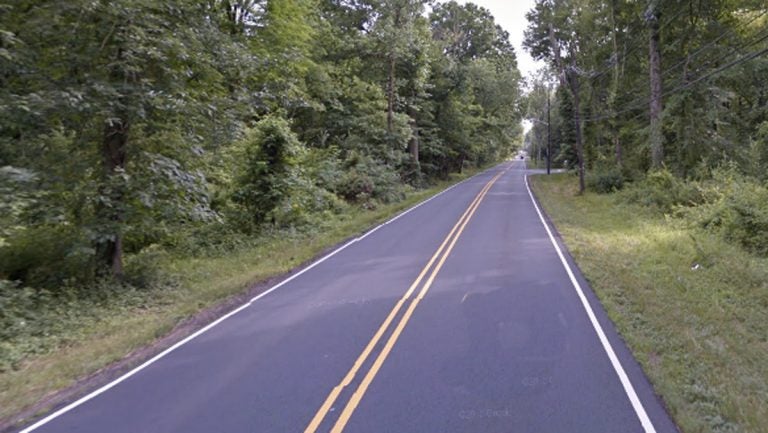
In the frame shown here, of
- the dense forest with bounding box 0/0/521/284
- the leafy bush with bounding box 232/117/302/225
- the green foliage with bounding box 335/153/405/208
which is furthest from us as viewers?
the green foliage with bounding box 335/153/405/208

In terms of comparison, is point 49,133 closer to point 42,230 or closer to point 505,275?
point 42,230

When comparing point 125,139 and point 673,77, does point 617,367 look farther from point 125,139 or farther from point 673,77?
point 673,77

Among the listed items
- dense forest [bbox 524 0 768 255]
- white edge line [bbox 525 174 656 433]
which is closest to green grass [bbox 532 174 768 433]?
white edge line [bbox 525 174 656 433]

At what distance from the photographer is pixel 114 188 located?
9594 millimetres

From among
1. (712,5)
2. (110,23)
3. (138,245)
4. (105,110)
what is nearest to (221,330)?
(105,110)

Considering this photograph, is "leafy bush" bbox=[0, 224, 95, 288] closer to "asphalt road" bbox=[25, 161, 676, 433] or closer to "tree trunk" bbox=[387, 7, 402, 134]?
"asphalt road" bbox=[25, 161, 676, 433]

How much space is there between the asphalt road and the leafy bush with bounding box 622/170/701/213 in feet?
37.8

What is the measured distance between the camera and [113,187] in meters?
9.52

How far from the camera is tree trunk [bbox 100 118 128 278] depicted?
957cm

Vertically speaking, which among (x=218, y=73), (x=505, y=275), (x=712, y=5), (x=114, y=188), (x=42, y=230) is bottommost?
(x=505, y=275)

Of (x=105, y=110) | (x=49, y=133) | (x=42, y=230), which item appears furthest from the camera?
(x=42, y=230)

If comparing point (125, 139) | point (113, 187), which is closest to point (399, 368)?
point (113, 187)

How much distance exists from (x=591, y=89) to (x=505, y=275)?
3197cm

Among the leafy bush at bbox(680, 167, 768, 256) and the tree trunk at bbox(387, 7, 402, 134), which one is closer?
the leafy bush at bbox(680, 167, 768, 256)
